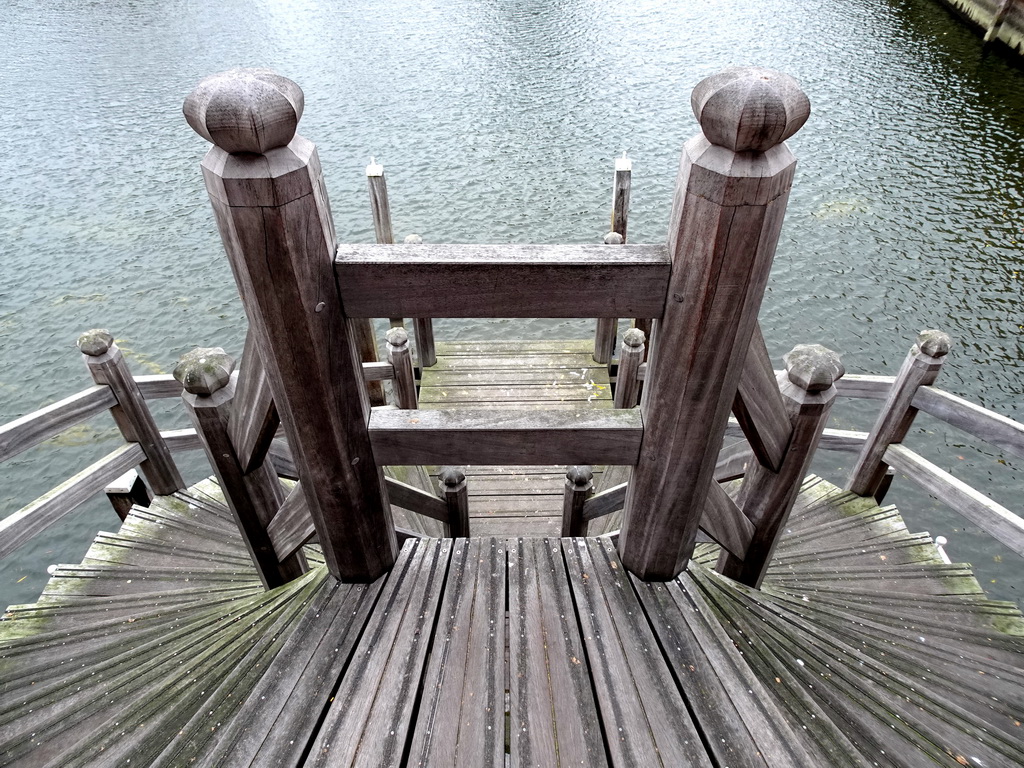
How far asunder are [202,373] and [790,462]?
2.48 metres

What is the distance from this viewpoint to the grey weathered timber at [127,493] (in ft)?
14.5

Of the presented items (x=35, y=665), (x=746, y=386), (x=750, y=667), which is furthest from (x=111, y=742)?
(x=746, y=386)

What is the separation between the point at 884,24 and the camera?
67.4 feet

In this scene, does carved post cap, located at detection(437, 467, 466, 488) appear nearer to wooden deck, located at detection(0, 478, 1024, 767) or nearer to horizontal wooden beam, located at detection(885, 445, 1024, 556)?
wooden deck, located at detection(0, 478, 1024, 767)

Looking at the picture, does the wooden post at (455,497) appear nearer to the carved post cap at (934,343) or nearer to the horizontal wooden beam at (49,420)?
the horizontal wooden beam at (49,420)

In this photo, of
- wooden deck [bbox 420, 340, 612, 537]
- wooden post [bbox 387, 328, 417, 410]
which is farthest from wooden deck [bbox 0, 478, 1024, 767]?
wooden deck [bbox 420, 340, 612, 537]

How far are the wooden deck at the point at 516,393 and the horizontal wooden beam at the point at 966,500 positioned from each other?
2815mm

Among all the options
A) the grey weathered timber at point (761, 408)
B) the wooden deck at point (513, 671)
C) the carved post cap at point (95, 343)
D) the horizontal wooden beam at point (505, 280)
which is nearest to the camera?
the horizontal wooden beam at point (505, 280)

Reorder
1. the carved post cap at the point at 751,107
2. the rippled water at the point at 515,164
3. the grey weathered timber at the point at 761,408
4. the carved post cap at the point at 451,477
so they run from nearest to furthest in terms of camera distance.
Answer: the carved post cap at the point at 751,107 < the grey weathered timber at the point at 761,408 < the carved post cap at the point at 451,477 < the rippled water at the point at 515,164

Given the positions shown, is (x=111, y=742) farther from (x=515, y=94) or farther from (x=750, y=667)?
(x=515, y=94)

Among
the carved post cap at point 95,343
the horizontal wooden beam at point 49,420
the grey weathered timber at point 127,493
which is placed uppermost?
the carved post cap at point 95,343

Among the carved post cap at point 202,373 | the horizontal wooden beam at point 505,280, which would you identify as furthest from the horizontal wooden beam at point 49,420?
the horizontal wooden beam at point 505,280

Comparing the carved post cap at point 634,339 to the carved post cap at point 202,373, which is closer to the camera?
the carved post cap at point 202,373

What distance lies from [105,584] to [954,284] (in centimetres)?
1173
